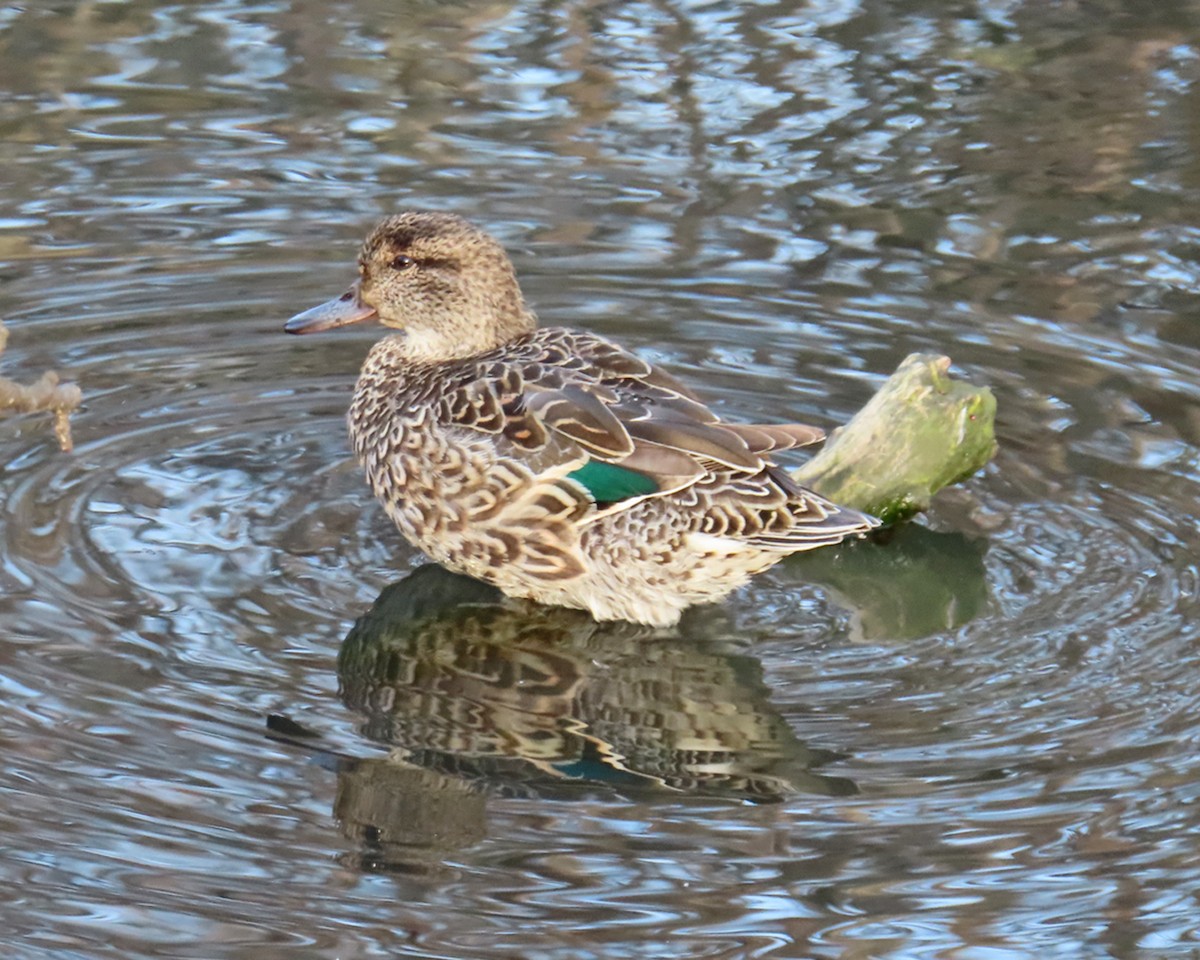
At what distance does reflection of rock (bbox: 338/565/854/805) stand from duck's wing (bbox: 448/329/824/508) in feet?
1.78

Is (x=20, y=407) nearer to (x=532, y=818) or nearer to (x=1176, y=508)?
(x=532, y=818)

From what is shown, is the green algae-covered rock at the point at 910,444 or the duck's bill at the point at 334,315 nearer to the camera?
the green algae-covered rock at the point at 910,444

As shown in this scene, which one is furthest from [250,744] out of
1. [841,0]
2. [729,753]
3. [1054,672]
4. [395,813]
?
[841,0]

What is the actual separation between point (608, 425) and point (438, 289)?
3.98ft

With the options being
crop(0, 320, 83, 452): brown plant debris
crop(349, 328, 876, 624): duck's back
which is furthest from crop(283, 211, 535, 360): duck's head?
crop(0, 320, 83, 452): brown plant debris

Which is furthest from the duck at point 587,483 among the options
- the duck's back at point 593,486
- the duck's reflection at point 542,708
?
the duck's reflection at point 542,708

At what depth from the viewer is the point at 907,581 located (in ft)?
22.5

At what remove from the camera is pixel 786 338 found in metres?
8.52

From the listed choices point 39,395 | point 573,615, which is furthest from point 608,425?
point 39,395

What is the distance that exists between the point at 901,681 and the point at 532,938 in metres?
1.69

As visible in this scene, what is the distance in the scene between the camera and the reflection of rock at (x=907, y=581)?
6.52 meters

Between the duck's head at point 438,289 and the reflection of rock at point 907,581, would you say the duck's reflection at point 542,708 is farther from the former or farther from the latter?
the duck's head at point 438,289

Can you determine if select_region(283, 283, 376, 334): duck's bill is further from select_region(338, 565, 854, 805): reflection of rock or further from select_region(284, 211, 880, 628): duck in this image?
select_region(338, 565, 854, 805): reflection of rock

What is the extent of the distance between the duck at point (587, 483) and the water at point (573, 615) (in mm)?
227
